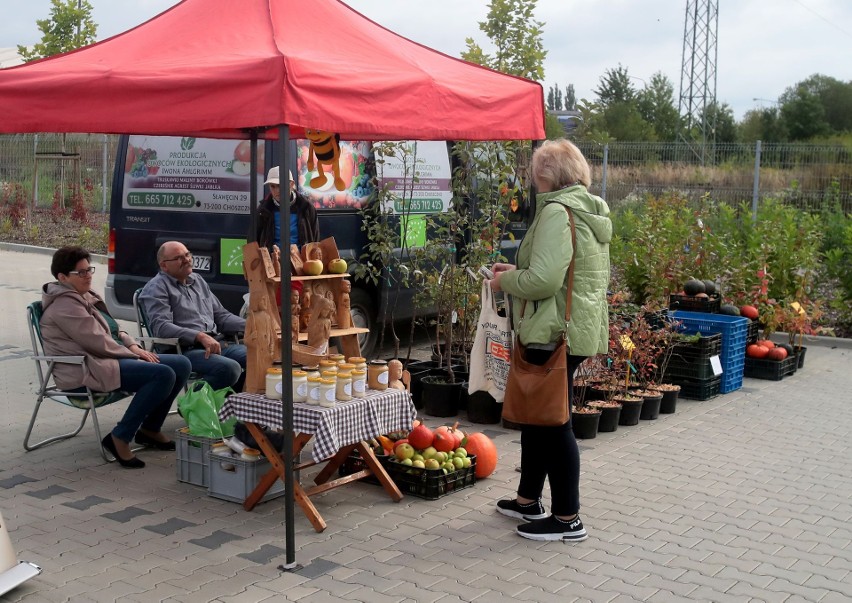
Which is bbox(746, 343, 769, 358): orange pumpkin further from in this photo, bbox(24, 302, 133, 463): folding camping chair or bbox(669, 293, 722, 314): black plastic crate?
bbox(24, 302, 133, 463): folding camping chair

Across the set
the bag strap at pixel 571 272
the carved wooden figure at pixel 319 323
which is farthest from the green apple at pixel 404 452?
the bag strap at pixel 571 272

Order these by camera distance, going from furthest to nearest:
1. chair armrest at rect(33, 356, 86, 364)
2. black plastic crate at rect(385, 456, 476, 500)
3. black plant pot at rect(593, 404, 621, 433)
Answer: black plant pot at rect(593, 404, 621, 433), chair armrest at rect(33, 356, 86, 364), black plastic crate at rect(385, 456, 476, 500)

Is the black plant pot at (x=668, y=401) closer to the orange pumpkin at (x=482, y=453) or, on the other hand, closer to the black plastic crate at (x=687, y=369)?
the black plastic crate at (x=687, y=369)

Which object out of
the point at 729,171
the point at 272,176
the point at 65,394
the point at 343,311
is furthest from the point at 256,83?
the point at 729,171

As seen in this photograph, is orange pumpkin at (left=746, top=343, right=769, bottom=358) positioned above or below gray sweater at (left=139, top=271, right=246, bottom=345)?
below

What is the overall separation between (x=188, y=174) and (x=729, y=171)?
33.5 ft

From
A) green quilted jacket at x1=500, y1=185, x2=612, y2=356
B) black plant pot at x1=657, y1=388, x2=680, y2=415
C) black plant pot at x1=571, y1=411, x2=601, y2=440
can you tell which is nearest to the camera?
green quilted jacket at x1=500, y1=185, x2=612, y2=356

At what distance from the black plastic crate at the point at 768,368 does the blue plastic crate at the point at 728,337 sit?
0.54m

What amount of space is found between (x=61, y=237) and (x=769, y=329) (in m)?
15.4

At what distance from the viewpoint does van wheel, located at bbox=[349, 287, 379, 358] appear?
8602 millimetres

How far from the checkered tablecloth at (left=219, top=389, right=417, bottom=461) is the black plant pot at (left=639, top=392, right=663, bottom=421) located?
272 cm

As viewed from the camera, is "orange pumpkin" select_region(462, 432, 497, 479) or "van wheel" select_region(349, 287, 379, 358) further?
"van wheel" select_region(349, 287, 379, 358)

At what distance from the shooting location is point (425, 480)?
17.7 feet

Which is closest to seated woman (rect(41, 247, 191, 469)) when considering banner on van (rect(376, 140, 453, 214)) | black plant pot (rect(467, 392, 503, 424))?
black plant pot (rect(467, 392, 503, 424))
